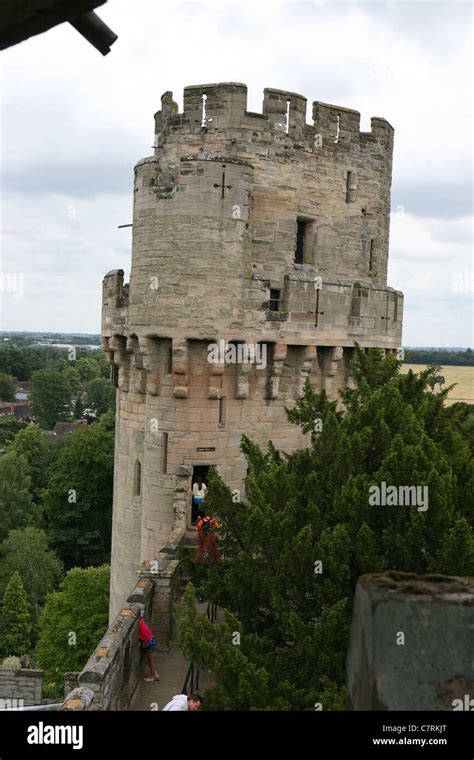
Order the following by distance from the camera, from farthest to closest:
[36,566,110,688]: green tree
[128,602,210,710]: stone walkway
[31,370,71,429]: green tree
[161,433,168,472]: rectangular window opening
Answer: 1. [31,370,71,429]: green tree
2. [36,566,110,688]: green tree
3. [161,433,168,472]: rectangular window opening
4. [128,602,210,710]: stone walkway

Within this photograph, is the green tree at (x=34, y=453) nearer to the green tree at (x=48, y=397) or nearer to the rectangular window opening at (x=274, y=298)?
the green tree at (x=48, y=397)

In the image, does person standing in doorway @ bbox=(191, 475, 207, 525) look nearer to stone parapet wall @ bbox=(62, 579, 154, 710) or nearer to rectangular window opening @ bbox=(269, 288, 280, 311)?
stone parapet wall @ bbox=(62, 579, 154, 710)

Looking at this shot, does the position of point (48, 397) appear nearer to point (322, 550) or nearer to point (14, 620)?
point (14, 620)

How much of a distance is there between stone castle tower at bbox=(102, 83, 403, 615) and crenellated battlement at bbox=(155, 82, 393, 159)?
33 millimetres

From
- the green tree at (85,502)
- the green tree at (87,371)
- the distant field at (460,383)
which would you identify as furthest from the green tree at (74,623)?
the green tree at (87,371)

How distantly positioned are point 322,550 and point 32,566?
122 ft

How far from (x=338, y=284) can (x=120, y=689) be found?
10810 mm

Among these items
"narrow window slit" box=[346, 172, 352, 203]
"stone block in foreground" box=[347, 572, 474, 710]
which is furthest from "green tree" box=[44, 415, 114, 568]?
"stone block in foreground" box=[347, 572, 474, 710]

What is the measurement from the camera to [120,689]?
34.7 feet

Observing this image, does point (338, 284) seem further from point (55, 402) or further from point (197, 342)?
point (55, 402)

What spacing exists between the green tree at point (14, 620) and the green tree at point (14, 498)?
34.8 feet

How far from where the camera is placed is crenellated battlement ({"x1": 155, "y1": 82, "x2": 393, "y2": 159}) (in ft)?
55.6

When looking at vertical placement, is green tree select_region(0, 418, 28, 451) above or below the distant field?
below
